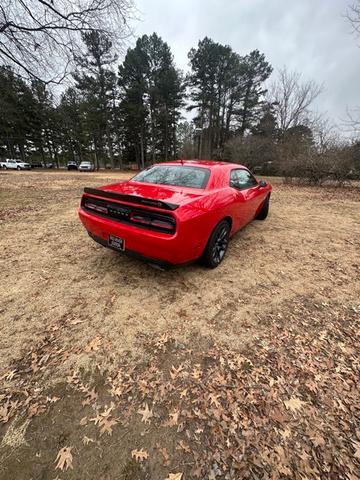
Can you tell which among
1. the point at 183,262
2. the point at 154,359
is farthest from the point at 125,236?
the point at 154,359

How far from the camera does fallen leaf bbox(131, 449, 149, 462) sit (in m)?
1.32

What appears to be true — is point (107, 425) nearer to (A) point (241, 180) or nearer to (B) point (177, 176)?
(B) point (177, 176)

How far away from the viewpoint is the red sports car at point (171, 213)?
2.35 meters

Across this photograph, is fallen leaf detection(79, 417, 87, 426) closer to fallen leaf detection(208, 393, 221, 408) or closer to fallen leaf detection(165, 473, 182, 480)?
fallen leaf detection(165, 473, 182, 480)

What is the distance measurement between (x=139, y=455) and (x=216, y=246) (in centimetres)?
234

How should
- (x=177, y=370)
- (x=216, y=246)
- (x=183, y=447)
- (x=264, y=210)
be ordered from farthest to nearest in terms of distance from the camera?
(x=264, y=210) → (x=216, y=246) → (x=177, y=370) → (x=183, y=447)

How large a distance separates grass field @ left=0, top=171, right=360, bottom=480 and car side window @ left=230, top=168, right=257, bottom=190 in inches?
49.6

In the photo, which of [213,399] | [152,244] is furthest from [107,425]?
[152,244]

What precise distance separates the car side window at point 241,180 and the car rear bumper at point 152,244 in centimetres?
159

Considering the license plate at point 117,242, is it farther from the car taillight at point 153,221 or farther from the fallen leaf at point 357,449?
the fallen leaf at point 357,449

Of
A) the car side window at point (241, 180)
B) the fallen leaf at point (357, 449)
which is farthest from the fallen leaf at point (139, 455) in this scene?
the car side window at point (241, 180)

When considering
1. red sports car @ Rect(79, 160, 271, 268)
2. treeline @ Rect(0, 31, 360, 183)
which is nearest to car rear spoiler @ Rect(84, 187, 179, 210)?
red sports car @ Rect(79, 160, 271, 268)

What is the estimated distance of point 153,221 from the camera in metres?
2.41

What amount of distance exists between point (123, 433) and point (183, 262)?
1.55 m
